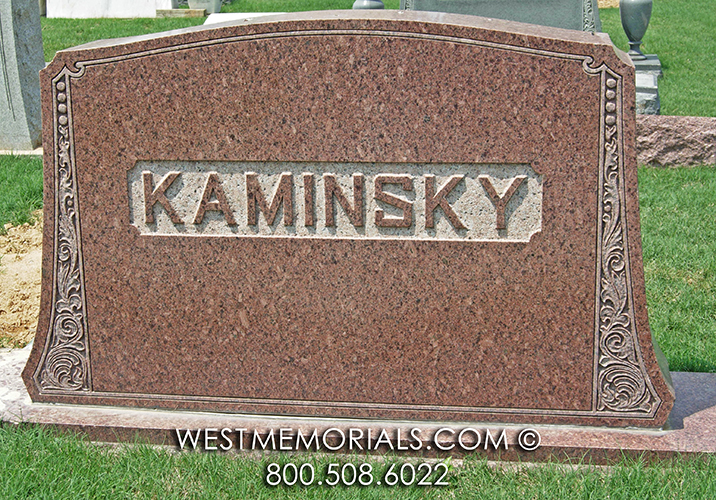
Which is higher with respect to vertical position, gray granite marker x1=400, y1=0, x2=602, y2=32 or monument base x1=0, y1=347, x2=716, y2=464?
gray granite marker x1=400, y1=0, x2=602, y2=32

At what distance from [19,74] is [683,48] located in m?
10.1

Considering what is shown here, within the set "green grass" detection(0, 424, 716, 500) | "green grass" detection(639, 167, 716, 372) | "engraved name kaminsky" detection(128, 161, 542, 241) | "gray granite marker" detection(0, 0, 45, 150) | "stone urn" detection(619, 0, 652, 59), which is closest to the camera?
"green grass" detection(0, 424, 716, 500)

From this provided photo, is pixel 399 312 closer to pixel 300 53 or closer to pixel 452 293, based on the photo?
pixel 452 293

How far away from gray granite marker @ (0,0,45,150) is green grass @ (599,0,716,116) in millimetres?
6814

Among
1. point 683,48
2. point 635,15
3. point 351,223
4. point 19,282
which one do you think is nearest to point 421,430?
point 351,223

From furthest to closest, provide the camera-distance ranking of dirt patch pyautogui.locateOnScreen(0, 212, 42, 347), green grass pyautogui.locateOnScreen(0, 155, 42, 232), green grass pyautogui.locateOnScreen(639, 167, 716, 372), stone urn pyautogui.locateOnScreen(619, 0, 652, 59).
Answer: stone urn pyautogui.locateOnScreen(619, 0, 652, 59) → green grass pyautogui.locateOnScreen(0, 155, 42, 232) → dirt patch pyautogui.locateOnScreen(0, 212, 42, 347) → green grass pyautogui.locateOnScreen(639, 167, 716, 372)

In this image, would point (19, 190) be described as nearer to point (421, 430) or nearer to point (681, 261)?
point (421, 430)

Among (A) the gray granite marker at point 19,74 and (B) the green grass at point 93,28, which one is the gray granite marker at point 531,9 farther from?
(B) the green grass at point 93,28

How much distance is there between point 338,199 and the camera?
2.69 meters

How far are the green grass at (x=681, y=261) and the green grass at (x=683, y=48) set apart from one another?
2800 millimetres

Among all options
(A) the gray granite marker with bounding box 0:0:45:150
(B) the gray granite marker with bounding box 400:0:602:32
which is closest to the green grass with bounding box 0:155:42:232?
(A) the gray granite marker with bounding box 0:0:45:150

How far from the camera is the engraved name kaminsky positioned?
2.63 metres

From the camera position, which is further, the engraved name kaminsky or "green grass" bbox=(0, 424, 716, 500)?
the engraved name kaminsky

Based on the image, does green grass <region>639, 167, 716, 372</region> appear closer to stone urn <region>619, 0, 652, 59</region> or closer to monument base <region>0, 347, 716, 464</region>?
monument base <region>0, 347, 716, 464</region>
